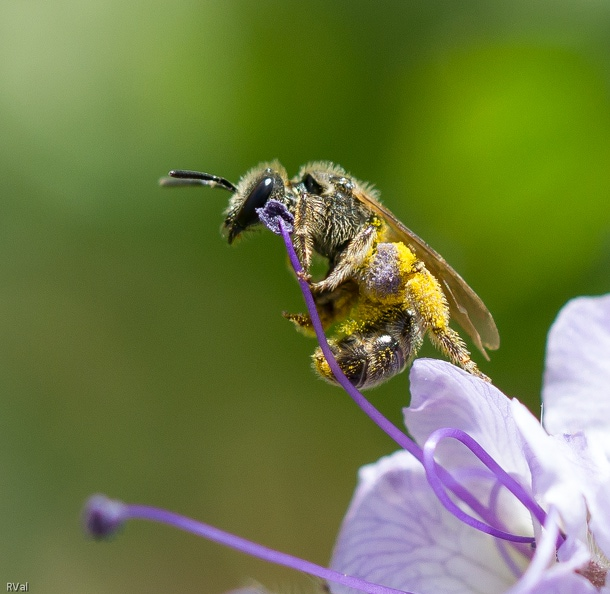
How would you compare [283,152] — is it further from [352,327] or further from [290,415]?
[352,327]

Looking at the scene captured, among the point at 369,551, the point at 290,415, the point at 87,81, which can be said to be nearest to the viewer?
the point at 369,551

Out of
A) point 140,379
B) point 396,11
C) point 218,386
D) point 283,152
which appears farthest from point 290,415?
point 396,11

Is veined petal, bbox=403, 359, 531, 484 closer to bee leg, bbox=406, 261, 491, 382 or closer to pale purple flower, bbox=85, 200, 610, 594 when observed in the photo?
pale purple flower, bbox=85, 200, 610, 594

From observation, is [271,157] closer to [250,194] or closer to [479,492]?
[250,194]

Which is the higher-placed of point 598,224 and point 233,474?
point 598,224

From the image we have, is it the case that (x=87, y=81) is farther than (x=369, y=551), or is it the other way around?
(x=87, y=81)

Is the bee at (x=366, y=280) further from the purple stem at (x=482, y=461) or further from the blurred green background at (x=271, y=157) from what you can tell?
the blurred green background at (x=271, y=157)

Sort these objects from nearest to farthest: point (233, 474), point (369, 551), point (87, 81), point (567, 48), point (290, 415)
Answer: point (369, 551)
point (567, 48)
point (87, 81)
point (290, 415)
point (233, 474)
